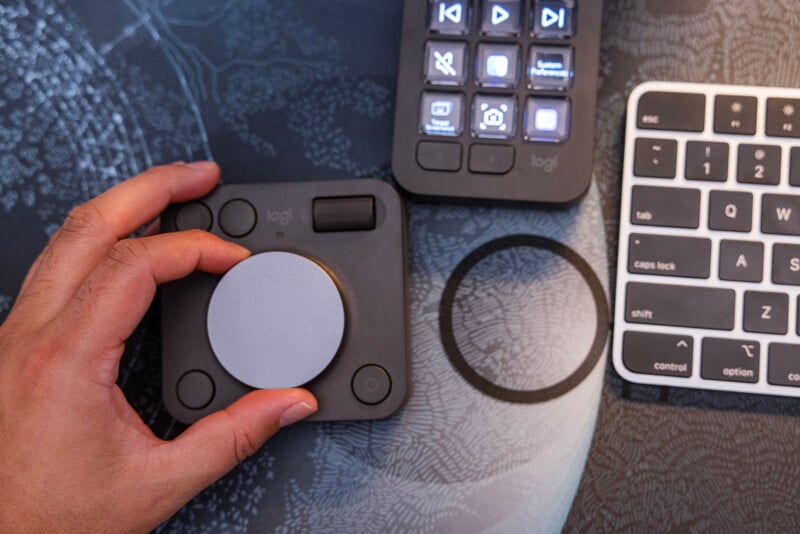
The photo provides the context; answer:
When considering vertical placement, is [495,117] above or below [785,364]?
above

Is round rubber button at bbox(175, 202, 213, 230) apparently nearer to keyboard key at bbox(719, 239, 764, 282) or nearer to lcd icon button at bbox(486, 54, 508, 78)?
lcd icon button at bbox(486, 54, 508, 78)

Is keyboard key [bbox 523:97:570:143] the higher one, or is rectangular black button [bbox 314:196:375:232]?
keyboard key [bbox 523:97:570:143]

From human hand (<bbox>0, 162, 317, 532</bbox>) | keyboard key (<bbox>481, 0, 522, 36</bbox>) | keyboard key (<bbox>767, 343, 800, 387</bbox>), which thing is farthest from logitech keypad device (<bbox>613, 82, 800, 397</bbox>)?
human hand (<bbox>0, 162, 317, 532</bbox>)

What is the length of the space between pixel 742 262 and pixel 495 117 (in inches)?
6.8

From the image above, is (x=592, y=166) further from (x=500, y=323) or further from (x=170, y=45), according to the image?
(x=170, y=45)

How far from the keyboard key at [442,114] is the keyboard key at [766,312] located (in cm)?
20

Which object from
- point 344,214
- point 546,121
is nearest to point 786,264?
point 546,121

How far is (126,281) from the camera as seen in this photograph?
0.41 m

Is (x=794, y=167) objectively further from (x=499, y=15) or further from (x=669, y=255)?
(x=499, y=15)

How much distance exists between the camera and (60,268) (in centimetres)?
44

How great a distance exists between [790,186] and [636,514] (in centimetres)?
22

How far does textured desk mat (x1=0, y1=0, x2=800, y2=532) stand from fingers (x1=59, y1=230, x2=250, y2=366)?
0.18ft

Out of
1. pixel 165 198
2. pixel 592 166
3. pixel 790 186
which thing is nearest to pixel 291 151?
pixel 165 198

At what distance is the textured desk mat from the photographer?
43 centimetres
